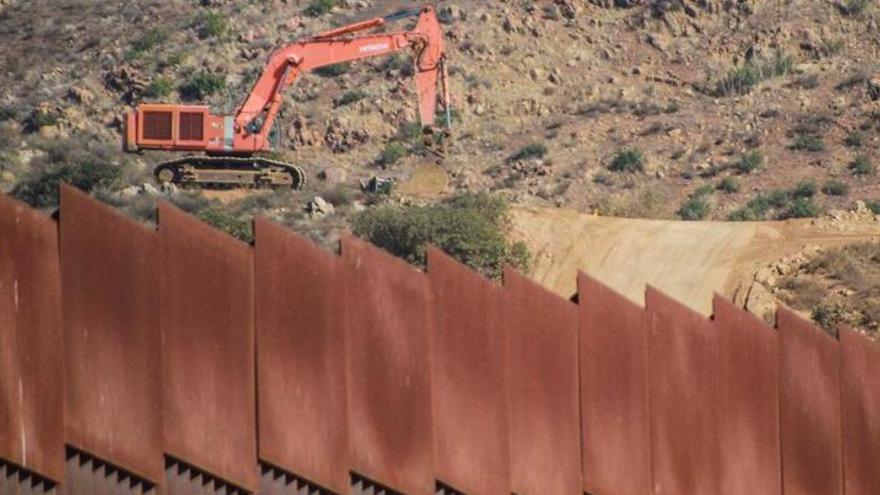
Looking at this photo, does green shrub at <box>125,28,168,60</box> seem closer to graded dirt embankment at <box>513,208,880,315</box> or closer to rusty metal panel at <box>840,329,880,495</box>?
graded dirt embankment at <box>513,208,880,315</box>

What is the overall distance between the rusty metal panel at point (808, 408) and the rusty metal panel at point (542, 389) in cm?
243

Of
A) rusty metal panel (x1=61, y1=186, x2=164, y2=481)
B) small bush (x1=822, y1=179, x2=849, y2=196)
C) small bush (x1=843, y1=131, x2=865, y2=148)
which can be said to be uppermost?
rusty metal panel (x1=61, y1=186, x2=164, y2=481)

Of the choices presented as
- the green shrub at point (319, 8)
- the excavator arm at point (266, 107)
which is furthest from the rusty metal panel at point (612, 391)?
the green shrub at point (319, 8)

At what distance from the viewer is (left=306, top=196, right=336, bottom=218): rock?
51.2 metres

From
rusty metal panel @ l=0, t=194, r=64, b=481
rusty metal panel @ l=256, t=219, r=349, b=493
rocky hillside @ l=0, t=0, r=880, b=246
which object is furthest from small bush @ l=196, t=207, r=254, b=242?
rusty metal panel @ l=0, t=194, r=64, b=481

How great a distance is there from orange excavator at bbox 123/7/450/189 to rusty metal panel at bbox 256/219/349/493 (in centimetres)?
3799

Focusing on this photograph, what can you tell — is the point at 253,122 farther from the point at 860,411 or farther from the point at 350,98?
the point at 860,411

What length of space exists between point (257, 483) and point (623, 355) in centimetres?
329

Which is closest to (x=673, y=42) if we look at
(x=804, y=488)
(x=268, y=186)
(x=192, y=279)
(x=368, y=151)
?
(x=368, y=151)

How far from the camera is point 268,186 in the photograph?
55.4 meters

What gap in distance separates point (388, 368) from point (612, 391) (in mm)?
2155

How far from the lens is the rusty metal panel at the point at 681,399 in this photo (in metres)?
19.1

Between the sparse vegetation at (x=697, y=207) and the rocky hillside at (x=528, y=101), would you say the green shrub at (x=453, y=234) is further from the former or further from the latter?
the sparse vegetation at (x=697, y=207)

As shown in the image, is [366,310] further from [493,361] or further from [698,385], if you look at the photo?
[698,385]
